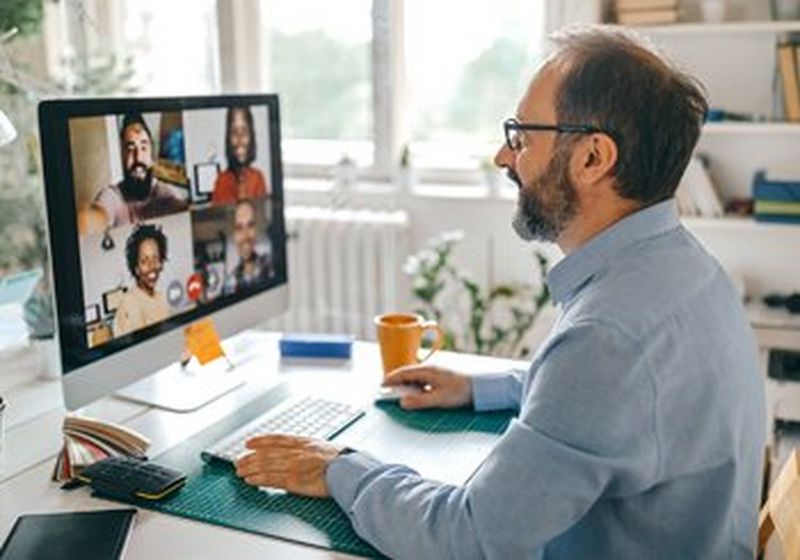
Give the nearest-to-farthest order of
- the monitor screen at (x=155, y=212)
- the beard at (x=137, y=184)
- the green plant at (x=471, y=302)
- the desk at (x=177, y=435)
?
the desk at (x=177, y=435) < the monitor screen at (x=155, y=212) < the beard at (x=137, y=184) < the green plant at (x=471, y=302)

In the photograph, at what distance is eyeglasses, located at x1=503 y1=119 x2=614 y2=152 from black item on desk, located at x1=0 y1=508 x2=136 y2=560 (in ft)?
2.31

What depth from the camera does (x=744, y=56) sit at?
2801mm

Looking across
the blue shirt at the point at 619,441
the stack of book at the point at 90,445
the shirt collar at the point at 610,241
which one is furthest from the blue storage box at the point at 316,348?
the shirt collar at the point at 610,241

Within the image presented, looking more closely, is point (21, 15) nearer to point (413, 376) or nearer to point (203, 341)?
point (203, 341)

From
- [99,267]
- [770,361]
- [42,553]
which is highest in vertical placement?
[99,267]

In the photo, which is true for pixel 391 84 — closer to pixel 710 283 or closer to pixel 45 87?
pixel 45 87

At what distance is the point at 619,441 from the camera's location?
95 centimetres

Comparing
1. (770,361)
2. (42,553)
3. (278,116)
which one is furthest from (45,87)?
(770,361)

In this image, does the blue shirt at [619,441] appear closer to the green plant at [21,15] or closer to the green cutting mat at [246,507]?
the green cutting mat at [246,507]

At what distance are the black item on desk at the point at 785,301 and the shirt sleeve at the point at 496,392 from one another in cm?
158

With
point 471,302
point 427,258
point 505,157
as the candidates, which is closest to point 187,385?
point 505,157

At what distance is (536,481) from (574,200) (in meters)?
0.39

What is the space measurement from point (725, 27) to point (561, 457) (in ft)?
6.95

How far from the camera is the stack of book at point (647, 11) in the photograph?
2723 millimetres
